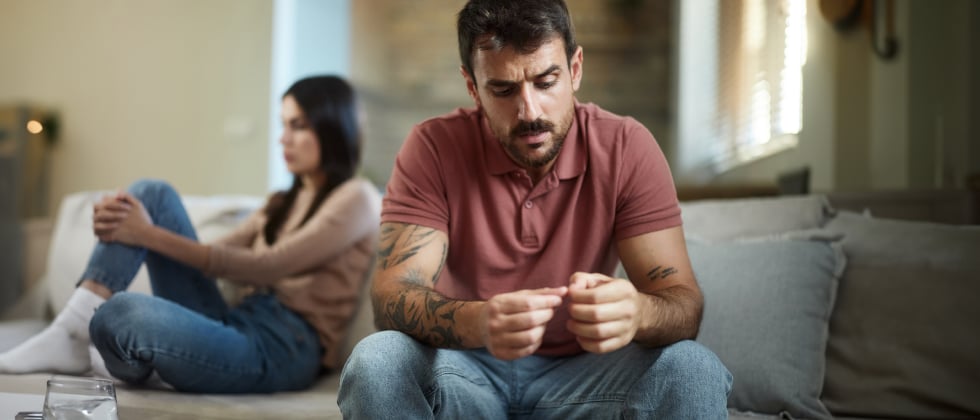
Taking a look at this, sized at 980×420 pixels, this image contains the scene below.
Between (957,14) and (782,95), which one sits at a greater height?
(957,14)

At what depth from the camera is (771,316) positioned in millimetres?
1599

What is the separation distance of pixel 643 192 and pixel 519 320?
444 millimetres

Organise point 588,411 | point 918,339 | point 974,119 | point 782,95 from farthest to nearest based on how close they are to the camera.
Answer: point 782,95 < point 974,119 < point 918,339 < point 588,411

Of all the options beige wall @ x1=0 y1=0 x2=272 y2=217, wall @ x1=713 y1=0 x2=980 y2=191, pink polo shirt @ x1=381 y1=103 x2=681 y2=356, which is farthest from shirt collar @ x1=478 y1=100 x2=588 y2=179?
beige wall @ x1=0 y1=0 x2=272 y2=217

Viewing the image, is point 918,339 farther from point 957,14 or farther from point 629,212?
point 957,14

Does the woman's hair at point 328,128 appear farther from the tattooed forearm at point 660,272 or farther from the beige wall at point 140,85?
the beige wall at point 140,85

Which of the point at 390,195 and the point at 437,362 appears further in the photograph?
the point at 390,195

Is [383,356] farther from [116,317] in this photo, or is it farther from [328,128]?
[328,128]

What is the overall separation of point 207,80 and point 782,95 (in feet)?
7.98

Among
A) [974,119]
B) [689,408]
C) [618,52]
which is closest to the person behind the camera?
[689,408]

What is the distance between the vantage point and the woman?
1.57m

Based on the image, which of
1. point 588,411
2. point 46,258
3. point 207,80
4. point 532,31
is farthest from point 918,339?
point 207,80

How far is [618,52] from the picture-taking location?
4.62 m

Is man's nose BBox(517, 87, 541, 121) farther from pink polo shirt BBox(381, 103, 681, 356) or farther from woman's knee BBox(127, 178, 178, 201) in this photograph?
woman's knee BBox(127, 178, 178, 201)
